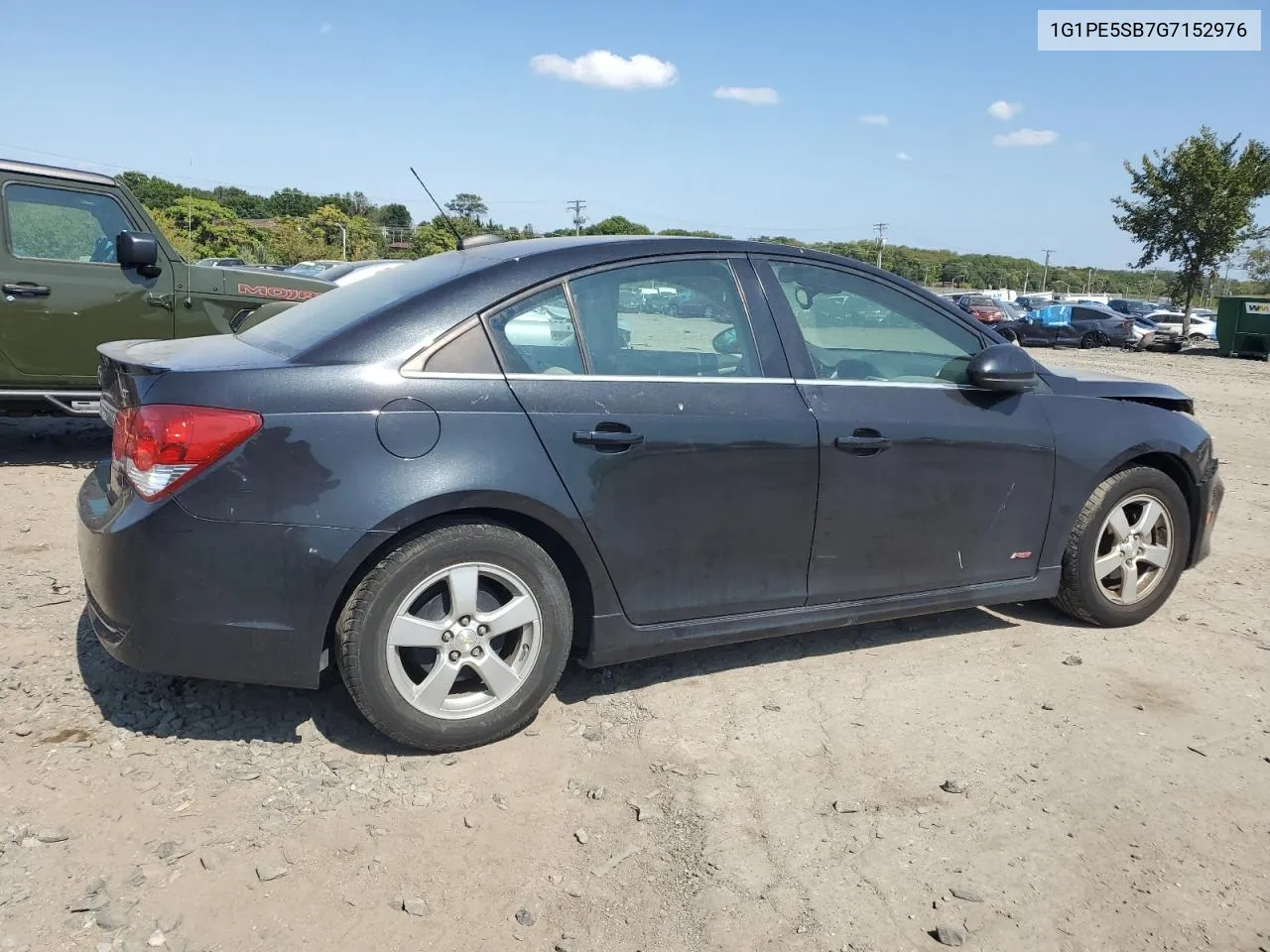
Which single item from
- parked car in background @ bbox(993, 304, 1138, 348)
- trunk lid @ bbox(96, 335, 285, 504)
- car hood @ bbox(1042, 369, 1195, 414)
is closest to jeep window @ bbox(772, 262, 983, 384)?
car hood @ bbox(1042, 369, 1195, 414)

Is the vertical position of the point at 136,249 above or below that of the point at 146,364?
above

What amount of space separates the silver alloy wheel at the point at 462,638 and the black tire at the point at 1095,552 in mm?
2456

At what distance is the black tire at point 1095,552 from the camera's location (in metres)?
4.16

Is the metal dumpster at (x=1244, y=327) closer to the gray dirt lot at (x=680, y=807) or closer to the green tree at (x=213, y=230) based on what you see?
the gray dirt lot at (x=680, y=807)

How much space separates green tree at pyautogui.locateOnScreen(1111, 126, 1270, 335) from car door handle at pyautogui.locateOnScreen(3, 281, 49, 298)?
3545 centimetres

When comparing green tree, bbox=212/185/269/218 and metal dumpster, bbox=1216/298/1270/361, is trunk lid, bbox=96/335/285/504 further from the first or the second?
green tree, bbox=212/185/269/218

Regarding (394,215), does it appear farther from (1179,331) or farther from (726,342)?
(726,342)

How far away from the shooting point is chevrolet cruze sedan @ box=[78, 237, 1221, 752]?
2805 millimetres

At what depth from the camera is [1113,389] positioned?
14.1 feet

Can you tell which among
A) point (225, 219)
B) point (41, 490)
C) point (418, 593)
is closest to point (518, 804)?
point (418, 593)

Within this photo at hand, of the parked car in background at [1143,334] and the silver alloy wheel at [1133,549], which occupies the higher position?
the silver alloy wheel at [1133,549]

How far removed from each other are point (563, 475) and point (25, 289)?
5349mm

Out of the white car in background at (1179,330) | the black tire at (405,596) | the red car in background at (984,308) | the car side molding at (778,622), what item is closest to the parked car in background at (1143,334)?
the white car in background at (1179,330)

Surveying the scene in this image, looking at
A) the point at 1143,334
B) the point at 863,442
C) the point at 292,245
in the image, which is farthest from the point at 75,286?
the point at 292,245
